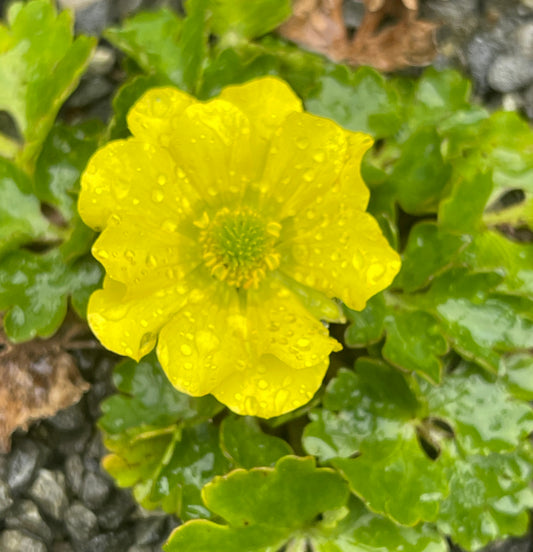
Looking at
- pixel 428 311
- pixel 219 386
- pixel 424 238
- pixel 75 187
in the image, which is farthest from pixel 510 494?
pixel 75 187

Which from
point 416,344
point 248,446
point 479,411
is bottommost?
point 479,411

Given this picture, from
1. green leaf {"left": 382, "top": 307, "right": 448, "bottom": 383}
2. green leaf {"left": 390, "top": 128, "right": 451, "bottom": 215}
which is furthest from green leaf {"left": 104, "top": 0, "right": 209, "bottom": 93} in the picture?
green leaf {"left": 382, "top": 307, "right": 448, "bottom": 383}

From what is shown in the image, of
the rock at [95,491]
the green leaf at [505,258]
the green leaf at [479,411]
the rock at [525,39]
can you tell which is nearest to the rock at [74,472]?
the rock at [95,491]

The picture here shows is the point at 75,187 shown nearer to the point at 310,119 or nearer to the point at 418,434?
the point at 310,119

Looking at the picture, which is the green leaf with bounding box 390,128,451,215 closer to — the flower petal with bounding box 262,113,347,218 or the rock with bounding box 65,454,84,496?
the flower petal with bounding box 262,113,347,218

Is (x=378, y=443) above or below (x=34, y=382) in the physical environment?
below

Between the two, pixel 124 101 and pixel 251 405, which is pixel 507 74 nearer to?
pixel 124 101

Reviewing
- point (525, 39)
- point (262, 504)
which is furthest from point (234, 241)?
point (525, 39)
